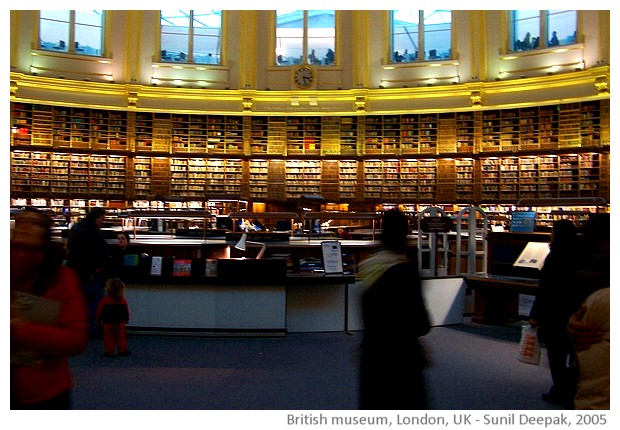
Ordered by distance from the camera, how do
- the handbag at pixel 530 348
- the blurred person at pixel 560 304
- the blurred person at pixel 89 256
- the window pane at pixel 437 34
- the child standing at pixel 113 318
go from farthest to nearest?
the window pane at pixel 437 34, the blurred person at pixel 89 256, the child standing at pixel 113 318, the handbag at pixel 530 348, the blurred person at pixel 560 304

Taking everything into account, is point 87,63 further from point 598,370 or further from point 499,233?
point 598,370

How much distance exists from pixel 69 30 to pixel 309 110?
20.5 ft

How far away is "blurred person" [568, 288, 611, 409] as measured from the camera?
2117 mm

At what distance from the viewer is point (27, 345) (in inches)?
70.6

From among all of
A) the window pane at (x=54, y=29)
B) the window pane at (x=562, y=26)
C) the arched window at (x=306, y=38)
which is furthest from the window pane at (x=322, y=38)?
the window pane at (x=54, y=29)

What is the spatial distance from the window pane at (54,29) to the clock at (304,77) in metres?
5.72

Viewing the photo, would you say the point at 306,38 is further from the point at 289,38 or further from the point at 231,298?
the point at 231,298

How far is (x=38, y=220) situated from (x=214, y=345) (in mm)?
3608

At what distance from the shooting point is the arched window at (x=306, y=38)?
15484mm

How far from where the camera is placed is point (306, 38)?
50.7ft

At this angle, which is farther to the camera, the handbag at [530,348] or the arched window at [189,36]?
the arched window at [189,36]

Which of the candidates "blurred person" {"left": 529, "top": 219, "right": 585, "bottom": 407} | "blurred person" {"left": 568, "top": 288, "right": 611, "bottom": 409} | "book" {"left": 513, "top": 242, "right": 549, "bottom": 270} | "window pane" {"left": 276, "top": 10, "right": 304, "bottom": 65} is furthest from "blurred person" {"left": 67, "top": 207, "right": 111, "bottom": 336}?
"window pane" {"left": 276, "top": 10, "right": 304, "bottom": 65}

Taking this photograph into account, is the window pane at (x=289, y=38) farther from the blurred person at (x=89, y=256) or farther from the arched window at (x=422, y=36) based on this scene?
the blurred person at (x=89, y=256)

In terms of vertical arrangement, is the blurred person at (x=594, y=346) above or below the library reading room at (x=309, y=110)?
below
